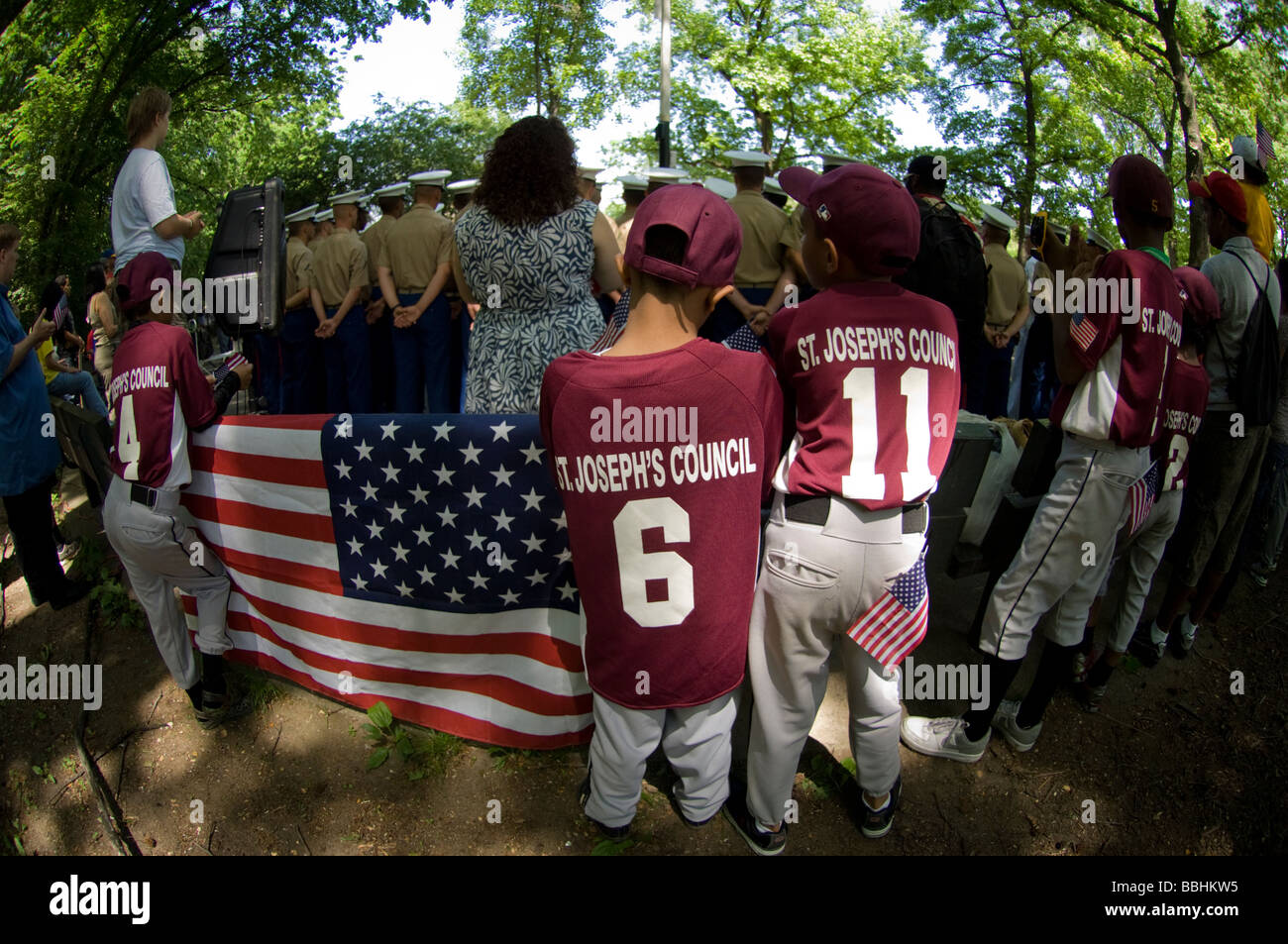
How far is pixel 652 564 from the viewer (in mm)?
2396

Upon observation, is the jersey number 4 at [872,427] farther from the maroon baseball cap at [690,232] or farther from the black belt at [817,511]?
the maroon baseball cap at [690,232]

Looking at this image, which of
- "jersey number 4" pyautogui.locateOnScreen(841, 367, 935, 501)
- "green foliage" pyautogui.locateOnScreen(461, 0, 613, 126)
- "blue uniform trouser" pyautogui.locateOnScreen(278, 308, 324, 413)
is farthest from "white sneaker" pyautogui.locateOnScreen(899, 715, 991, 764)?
"green foliage" pyautogui.locateOnScreen(461, 0, 613, 126)

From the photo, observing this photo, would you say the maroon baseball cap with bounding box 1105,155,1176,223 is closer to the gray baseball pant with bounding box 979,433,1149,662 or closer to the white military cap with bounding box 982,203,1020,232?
the gray baseball pant with bounding box 979,433,1149,662

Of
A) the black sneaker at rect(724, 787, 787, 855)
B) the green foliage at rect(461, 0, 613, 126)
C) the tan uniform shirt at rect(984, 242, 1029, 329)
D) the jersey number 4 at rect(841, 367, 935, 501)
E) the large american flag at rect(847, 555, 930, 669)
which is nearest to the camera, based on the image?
the jersey number 4 at rect(841, 367, 935, 501)

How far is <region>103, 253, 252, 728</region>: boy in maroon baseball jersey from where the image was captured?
3324 mm

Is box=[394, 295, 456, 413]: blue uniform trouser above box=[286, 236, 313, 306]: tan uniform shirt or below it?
below

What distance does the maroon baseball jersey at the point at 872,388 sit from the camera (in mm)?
2381

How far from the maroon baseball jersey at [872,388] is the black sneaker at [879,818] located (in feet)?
4.22

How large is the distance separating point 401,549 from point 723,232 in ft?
6.45

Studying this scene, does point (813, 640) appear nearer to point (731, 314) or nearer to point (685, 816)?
point (685, 816)

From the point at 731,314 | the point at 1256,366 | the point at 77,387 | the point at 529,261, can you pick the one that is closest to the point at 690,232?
the point at 529,261

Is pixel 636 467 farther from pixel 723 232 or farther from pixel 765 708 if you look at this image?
pixel 765 708

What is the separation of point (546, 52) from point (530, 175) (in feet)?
99.0

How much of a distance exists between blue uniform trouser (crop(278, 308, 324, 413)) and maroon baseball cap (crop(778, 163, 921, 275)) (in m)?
6.85
